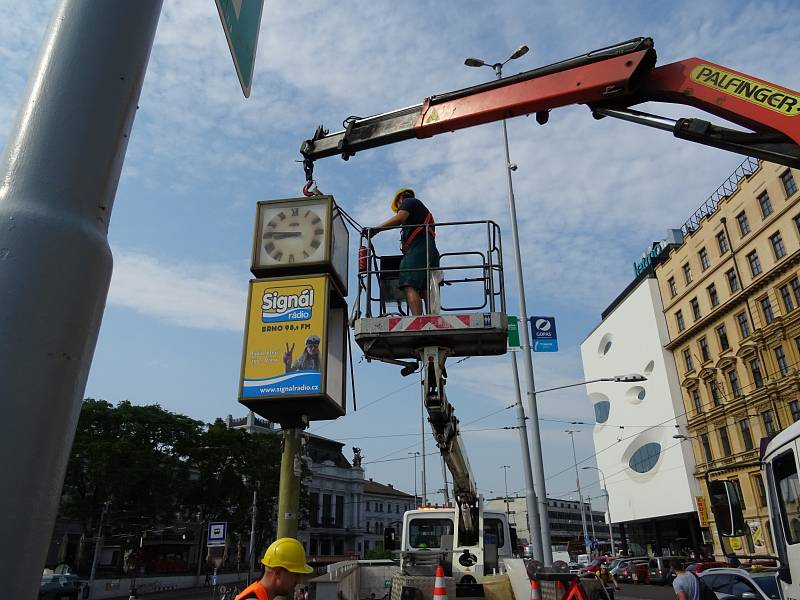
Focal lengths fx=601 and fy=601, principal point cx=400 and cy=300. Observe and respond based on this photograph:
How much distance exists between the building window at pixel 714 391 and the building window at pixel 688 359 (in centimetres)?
352

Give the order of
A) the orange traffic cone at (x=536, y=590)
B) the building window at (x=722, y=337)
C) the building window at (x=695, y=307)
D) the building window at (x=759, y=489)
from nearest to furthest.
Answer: the orange traffic cone at (x=536, y=590) → the building window at (x=759, y=489) → the building window at (x=722, y=337) → the building window at (x=695, y=307)

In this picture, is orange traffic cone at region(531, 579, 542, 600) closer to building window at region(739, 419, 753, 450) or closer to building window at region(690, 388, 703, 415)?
building window at region(739, 419, 753, 450)

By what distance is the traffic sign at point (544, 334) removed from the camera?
654 inches

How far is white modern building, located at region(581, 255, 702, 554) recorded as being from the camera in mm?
53188

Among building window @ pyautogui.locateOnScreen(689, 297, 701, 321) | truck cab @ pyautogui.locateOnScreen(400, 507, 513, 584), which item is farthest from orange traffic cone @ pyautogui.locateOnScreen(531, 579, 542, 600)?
building window @ pyautogui.locateOnScreen(689, 297, 701, 321)

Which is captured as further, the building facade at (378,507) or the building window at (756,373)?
the building facade at (378,507)

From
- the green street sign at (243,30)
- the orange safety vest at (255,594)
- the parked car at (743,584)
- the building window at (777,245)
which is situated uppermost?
the building window at (777,245)

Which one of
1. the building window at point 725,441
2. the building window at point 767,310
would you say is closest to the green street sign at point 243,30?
the building window at point 767,310

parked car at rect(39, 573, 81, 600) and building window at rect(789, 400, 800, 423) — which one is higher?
building window at rect(789, 400, 800, 423)

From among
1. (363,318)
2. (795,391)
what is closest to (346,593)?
(363,318)

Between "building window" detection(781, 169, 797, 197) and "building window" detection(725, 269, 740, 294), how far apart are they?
798cm

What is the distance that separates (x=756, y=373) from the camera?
42125 mm

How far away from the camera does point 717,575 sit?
1281cm

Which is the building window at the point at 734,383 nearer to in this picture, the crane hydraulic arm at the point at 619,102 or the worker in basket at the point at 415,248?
the crane hydraulic arm at the point at 619,102
